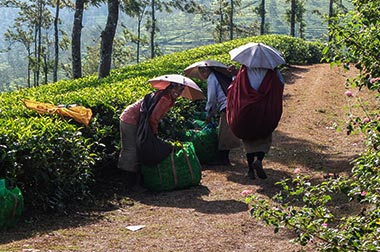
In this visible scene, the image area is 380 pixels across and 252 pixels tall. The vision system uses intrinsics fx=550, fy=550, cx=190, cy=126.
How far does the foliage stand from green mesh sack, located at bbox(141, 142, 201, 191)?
313 centimetres

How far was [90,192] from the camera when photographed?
6.87 meters

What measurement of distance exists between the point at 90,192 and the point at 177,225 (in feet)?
5.40

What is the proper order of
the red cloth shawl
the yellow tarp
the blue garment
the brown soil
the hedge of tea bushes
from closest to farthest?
the brown soil → the hedge of tea bushes → the yellow tarp → the red cloth shawl → the blue garment

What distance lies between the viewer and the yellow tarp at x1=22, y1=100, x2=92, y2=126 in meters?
6.85

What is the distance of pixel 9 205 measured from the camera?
5215mm

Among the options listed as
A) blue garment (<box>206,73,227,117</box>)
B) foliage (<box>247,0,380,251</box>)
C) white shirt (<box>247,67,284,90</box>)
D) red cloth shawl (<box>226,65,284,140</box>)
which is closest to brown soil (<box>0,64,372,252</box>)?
foliage (<box>247,0,380,251</box>)

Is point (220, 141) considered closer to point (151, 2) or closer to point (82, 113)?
point (82, 113)

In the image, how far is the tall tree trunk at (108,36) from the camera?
45.7 feet

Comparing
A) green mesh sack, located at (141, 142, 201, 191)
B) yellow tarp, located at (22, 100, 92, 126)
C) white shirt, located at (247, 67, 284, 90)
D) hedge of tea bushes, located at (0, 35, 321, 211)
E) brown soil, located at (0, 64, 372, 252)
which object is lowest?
brown soil, located at (0, 64, 372, 252)

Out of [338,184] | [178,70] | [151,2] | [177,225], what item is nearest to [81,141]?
[177,225]

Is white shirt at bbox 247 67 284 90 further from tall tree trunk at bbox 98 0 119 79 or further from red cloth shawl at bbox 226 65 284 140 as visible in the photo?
tall tree trunk at bbox 98 0 119 79

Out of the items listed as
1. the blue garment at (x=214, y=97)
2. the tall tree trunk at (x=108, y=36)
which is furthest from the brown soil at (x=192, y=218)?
the tall tree trunk at (x=108, y=36)

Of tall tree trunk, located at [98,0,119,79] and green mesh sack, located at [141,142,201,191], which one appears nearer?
green mesh sack, located at [141,142,201,191]

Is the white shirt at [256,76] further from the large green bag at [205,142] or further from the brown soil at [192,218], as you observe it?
the large green bag at [205,142]
